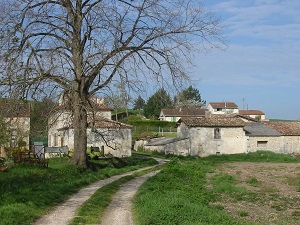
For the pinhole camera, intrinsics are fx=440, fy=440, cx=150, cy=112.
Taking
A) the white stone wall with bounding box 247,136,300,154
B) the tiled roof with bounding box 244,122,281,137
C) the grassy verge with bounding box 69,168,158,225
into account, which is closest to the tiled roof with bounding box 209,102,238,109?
the tiled roof with bounding box 244,122,281,137

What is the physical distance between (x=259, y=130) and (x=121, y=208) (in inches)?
1547

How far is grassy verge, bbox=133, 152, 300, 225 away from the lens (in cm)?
1172

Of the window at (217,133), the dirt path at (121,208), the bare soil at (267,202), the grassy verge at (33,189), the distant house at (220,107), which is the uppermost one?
the distant house at (220,107)

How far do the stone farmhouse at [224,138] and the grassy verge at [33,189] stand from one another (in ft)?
70.8

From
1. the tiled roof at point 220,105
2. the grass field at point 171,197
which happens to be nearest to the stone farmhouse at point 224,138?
the grass field at point 171,197

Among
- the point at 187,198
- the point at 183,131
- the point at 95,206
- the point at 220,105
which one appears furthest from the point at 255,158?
the point at 220,105

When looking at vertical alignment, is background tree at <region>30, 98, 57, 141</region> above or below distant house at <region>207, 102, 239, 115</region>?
below

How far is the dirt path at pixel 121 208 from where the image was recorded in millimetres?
11359

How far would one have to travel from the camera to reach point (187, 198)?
1535 centimetres

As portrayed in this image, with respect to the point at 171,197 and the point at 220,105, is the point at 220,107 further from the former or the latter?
the point at 171,197

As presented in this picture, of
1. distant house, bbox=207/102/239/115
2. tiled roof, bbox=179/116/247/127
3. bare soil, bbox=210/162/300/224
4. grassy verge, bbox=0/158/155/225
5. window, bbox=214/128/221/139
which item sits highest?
distant house, bbox=207/102/239/115

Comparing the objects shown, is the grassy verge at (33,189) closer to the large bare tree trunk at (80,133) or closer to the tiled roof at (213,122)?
the large bare tree trunk at (80,133)

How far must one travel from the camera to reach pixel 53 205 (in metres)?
13.4

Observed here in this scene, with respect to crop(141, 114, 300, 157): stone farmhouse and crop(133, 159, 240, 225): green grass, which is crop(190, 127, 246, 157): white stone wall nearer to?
crop(141, 114, 300, 157): stone farmhouse
